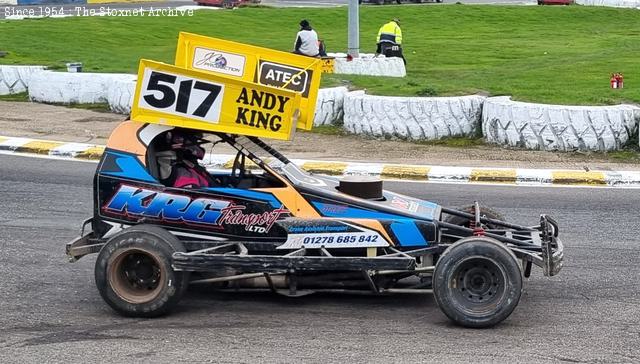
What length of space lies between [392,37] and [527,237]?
15953mm

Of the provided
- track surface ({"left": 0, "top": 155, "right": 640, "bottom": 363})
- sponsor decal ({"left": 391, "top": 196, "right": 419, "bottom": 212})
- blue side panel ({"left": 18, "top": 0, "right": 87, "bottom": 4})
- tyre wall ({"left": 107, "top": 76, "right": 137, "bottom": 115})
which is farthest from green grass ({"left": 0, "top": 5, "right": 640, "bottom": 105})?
blue side panel ({"left": 18, "top": 0, "right": 87, "bottom": 4})

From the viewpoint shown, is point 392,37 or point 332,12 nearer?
point 392,37

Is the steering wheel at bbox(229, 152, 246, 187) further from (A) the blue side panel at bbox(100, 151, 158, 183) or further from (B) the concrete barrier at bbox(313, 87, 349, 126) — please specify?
(B) the concrete barrier at bbox(313, 87, 349, 126)

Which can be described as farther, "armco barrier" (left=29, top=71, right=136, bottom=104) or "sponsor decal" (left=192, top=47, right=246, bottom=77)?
"armco barrier" (left=29, top=71, right=136, bottom=104)

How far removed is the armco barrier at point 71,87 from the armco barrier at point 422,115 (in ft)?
15.1

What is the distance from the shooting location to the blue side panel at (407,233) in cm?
700

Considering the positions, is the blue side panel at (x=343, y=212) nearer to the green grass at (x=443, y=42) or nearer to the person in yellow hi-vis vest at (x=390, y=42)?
the green grass at (x=443, y=42)

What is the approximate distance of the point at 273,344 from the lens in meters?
6.44

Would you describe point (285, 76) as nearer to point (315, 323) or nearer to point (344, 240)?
point (344, 240)

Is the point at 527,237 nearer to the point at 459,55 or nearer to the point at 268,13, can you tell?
the point at 459,55

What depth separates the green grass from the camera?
1752cm

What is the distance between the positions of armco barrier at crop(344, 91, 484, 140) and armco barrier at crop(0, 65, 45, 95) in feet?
23.3

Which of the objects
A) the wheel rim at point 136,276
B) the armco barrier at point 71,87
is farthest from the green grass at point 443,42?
the wheel rim at point 136,276

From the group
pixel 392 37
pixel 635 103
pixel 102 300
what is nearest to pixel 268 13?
pixel 392 37
